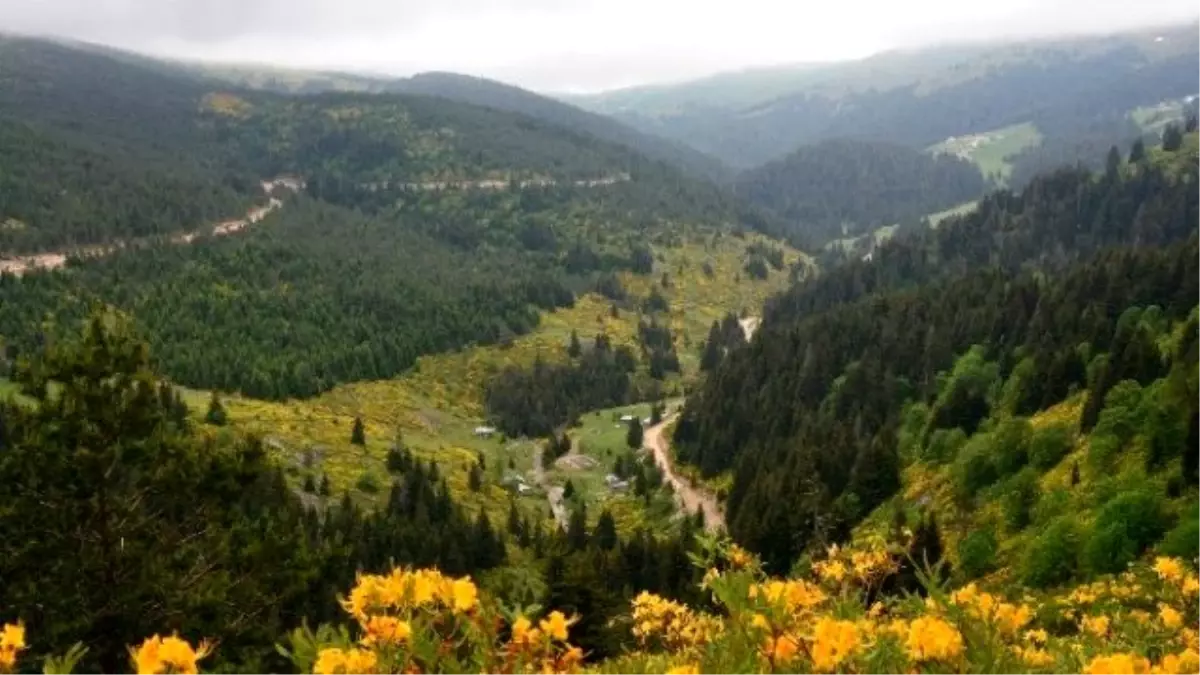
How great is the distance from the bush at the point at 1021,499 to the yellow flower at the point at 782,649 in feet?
196

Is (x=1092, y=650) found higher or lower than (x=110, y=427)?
higher

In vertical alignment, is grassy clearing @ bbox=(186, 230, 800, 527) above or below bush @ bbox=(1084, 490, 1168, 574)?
below

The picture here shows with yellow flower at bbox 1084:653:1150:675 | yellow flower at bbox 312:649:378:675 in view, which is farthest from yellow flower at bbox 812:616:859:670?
yellow flower at bbox 312:649:378:675

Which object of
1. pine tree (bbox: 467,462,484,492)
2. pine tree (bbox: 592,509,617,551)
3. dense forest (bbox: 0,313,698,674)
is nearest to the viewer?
dense forest (bbox: 0,313,698,674)

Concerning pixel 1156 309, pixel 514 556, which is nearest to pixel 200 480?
pixel 514 556

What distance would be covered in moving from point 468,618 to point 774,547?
74501 mm

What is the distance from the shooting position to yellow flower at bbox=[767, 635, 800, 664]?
5.20 meters

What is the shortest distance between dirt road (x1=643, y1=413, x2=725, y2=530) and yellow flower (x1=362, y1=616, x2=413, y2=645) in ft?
285

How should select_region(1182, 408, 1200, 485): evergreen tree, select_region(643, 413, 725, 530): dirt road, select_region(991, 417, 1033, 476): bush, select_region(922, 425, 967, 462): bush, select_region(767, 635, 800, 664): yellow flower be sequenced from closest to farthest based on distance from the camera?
1. select_region(767, 635, 800, 664): yellow flower
2. select_region(1182, 408, 1200, 485): evergreen tree
3. select_region(991, 417, 1033, 476): bush
4. select_region(922, 425, 967, 462): bush
5. select_region(643, 413, 725, 530): dirt road

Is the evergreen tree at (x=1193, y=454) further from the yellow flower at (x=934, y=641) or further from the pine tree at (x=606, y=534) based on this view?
the pine tree at (x=606, y=534)

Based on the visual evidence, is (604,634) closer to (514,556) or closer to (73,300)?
(514,556)

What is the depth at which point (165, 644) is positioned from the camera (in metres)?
5.00

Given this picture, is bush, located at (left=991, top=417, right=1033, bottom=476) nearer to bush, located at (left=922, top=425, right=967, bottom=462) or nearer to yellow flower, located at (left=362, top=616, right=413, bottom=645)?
bush, located at (left=922, top=425, right=967, bottom=462)

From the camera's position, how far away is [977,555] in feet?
186
